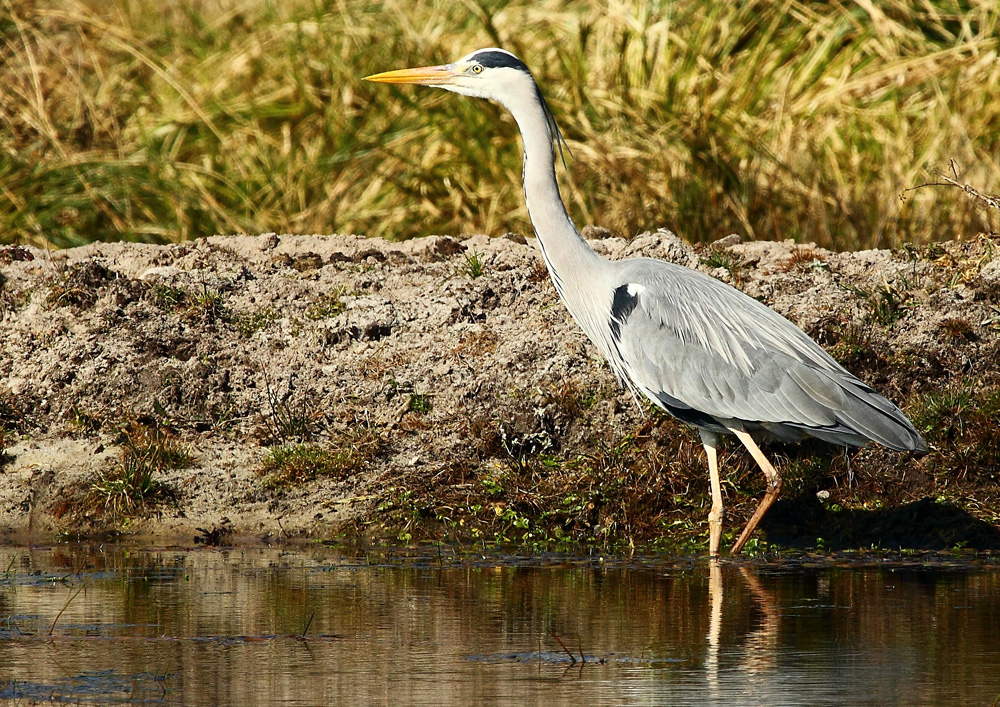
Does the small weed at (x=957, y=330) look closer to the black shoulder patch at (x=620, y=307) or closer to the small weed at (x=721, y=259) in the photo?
the small weed at (x=721, y=259)

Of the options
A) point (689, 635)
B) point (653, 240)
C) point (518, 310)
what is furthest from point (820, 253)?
point (689, 635)

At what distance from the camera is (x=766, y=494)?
21.2ft

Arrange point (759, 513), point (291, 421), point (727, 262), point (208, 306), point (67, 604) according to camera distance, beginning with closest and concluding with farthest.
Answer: point (67, 604) < point (759, 513) < point (291, 421) < point (208, 306) < point (727, 262)

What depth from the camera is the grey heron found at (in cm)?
621

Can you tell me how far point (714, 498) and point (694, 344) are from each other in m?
0.72

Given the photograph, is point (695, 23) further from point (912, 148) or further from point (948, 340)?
point (948, 340)

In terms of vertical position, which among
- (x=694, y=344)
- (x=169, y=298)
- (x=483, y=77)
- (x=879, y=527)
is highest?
(x=483, y=77)

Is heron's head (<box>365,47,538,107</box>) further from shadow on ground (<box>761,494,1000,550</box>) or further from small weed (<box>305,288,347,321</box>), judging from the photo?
shadow on ground (<box>761,494,1000,550</box>)

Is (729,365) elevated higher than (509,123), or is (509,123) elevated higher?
(509,123)

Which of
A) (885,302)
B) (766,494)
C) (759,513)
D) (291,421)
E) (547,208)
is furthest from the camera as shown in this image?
(885,302)

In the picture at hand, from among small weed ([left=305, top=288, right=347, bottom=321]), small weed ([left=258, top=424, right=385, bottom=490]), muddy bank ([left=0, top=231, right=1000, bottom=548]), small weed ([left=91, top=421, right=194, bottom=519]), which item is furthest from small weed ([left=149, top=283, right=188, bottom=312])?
small weed ([left=258, top=424, right=385, bottom=490])

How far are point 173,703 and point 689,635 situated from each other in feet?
5.78

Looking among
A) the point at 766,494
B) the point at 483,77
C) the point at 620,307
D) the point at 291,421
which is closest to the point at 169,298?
the point at 291,421

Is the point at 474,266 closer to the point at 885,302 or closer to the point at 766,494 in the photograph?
the point at 885,302
